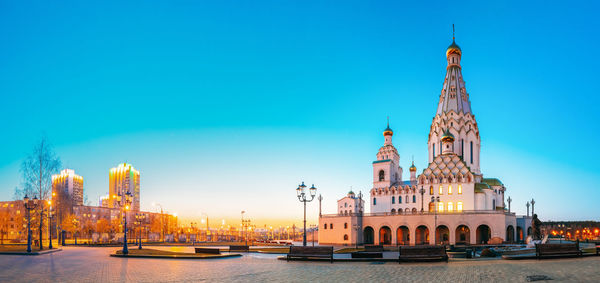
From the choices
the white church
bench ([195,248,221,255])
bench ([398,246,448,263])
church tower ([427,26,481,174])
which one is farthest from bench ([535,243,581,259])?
church tower ([427,26,481,174])

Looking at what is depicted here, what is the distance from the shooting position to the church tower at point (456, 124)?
80250 mm

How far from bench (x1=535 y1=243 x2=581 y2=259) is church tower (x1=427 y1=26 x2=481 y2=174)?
185 ft

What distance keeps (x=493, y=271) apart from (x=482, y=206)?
193 feet

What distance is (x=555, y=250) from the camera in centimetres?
2170

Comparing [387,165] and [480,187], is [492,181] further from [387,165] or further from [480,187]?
[387,165]

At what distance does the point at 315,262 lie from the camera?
74.5 feet

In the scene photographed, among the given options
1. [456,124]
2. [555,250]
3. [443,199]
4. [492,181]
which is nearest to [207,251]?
[555,250]

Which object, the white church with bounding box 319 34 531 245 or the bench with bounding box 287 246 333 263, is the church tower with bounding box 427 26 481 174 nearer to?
the white church with bounding box 319 34 531 245

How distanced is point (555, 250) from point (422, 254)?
638 centimetres

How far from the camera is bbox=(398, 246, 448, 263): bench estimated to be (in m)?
21.7

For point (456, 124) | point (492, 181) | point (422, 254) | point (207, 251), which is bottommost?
point (207, 251)

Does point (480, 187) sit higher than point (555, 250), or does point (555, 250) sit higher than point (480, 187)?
point (480, 187)

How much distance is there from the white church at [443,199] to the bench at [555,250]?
3655 cm

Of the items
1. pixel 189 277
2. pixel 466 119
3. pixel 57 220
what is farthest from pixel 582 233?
pixel 189 277
